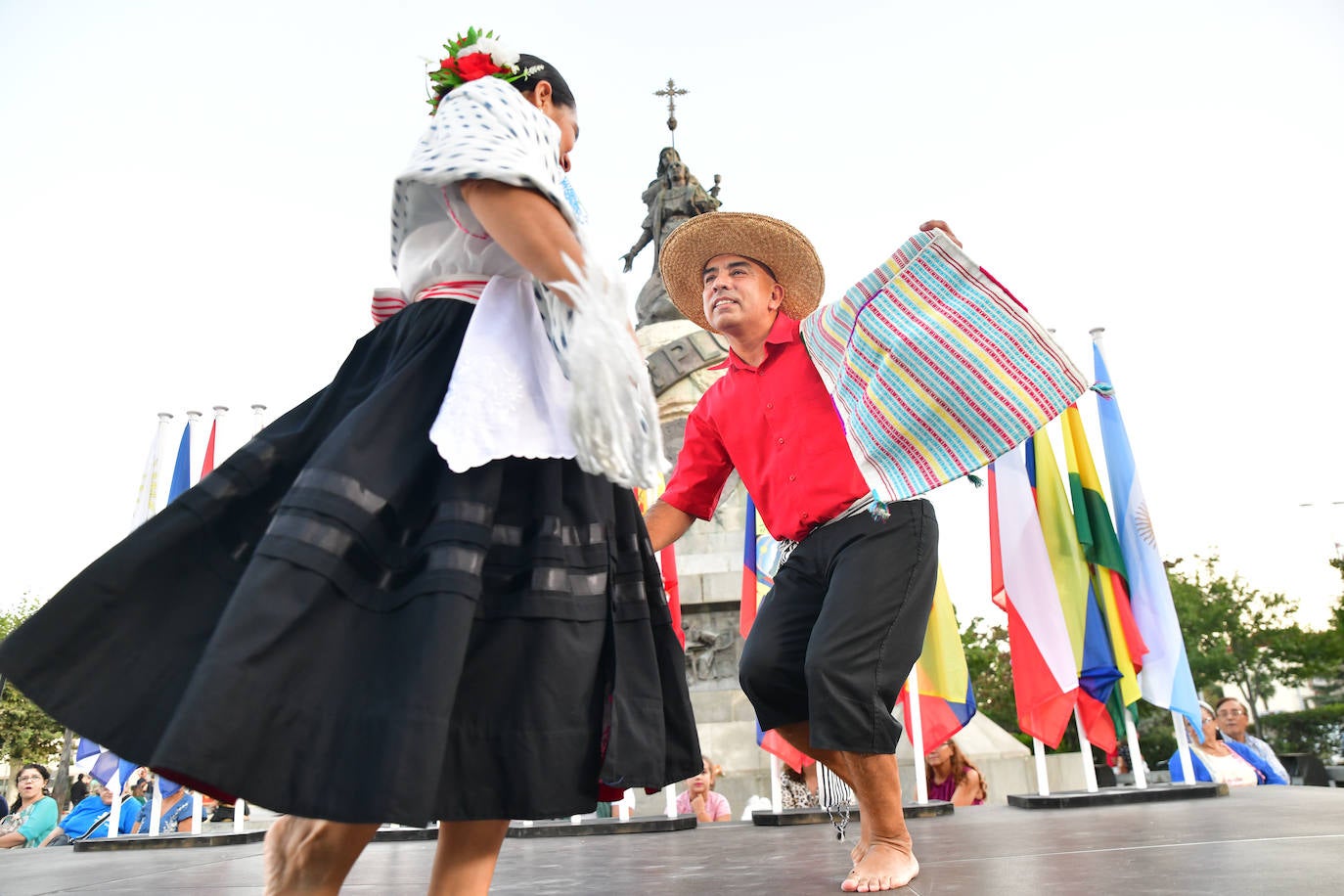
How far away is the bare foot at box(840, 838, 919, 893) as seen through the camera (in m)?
2.44

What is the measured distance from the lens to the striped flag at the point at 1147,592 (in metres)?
5.87

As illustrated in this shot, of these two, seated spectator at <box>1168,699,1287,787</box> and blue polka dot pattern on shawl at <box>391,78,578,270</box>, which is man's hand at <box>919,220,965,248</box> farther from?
seated spectator at <box>1168,699,1287,787</box>

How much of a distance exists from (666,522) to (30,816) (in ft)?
22.5

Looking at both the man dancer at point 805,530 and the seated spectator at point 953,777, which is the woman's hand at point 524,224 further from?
the seated spectator at point 953,777

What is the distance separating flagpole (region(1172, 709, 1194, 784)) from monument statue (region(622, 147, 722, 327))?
1180 cm

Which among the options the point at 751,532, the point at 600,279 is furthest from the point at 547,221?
the point at 751,532

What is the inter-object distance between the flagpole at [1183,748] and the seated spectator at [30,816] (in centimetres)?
805

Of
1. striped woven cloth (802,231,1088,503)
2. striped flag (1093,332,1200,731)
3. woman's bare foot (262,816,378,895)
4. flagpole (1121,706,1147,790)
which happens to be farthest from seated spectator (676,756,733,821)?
woman's bare foot (262,816,378,895)

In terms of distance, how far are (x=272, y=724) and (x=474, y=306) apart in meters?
0.83

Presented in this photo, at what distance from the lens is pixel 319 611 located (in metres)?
1.40

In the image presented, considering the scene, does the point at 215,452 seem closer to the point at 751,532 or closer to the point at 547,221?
the point at 751,532

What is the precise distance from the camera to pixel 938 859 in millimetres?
2998

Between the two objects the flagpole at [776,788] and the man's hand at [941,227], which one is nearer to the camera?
the man's hand at [941,227]

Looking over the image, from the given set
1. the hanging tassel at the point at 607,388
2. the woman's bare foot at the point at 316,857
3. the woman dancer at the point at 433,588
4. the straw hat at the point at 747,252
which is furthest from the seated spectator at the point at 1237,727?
the woman's bare foot at the point at 316,857
